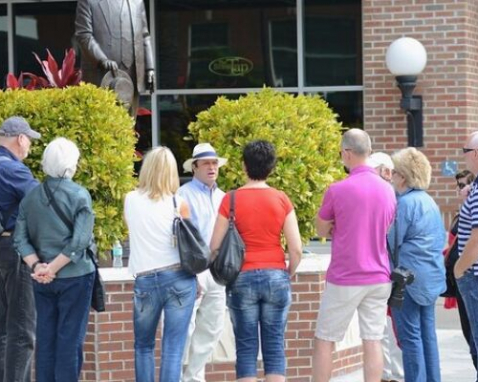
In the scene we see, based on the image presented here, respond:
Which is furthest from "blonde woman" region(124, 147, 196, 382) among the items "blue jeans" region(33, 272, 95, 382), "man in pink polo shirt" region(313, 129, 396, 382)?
"man in pink polo shirt" region(313, 129, 396, 382)

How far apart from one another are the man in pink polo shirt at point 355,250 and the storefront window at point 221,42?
8.13m

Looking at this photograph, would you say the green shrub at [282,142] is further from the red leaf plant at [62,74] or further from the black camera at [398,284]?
the black camera at [398,284]

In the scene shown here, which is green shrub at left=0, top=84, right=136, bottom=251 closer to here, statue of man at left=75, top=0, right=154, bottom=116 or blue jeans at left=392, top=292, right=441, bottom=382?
statue of man at left=75, top=0, right=154, bottom=116

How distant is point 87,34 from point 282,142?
195 centimetres

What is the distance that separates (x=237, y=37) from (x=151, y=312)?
885cm

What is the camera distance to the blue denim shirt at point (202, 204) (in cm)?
863

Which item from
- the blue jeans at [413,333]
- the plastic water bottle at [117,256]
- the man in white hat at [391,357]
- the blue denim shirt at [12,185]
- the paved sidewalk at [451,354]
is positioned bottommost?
the paved sidewalk at [451,354]

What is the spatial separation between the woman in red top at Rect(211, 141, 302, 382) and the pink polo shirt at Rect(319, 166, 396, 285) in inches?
10.5

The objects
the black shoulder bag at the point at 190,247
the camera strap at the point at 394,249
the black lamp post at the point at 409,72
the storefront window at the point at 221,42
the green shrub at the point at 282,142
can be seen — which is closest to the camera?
the black shoulder bag at the point at 190,247

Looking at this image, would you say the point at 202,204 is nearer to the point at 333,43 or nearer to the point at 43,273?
the point at 43,273

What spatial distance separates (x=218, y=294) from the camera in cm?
892

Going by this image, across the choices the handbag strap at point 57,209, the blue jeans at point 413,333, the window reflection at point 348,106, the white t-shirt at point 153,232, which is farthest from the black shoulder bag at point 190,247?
the window reflection at point 348,106

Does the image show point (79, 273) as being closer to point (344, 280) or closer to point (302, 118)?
point (344, 280)

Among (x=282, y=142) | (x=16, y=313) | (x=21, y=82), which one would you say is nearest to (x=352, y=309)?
(x=282, y=142)
